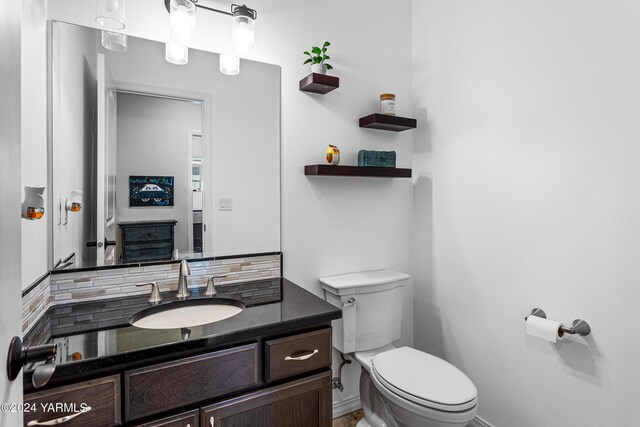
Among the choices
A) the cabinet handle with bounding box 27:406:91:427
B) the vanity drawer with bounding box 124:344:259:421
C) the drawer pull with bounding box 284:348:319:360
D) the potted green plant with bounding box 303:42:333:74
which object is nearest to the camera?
the cabinet handle with bounding box 27:406:91:427

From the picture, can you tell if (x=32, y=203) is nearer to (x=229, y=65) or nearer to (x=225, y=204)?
(x=225, y=204)

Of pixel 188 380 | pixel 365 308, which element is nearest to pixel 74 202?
pixel 188 380

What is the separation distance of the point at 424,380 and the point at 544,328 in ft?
1.86

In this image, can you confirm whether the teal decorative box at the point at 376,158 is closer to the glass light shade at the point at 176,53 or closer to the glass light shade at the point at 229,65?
the glass light shade at the point at 229,65

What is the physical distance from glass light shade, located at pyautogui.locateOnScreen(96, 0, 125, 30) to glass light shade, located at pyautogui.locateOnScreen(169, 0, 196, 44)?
0.19 metres

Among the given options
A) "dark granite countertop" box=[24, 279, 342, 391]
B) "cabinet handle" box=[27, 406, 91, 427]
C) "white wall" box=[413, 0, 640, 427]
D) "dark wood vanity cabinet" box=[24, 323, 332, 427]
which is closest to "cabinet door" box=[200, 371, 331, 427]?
"dark wood vanity cabinet" box=[24, 323, 332, 427]

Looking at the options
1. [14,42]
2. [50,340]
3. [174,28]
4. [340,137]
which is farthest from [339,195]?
[14,42]

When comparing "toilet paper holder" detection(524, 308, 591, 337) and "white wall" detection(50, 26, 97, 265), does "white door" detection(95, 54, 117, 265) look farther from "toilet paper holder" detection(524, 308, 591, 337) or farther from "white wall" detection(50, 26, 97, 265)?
"toilet paper holder" detection(524, 308, 591, 337)

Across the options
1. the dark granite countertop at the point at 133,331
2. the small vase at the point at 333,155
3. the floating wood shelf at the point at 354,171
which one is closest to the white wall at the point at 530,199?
the floating wood shelf at the point at 354,171

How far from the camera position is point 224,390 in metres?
1.13

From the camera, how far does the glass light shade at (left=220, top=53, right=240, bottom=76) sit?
168 cm

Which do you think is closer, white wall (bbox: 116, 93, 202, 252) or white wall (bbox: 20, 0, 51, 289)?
white wall (bbox: 20, 0, 51, 289)

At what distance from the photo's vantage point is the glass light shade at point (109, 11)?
4.36 ft

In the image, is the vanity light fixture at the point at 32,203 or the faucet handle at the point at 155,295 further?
the faucet handle at the point at 155,295
